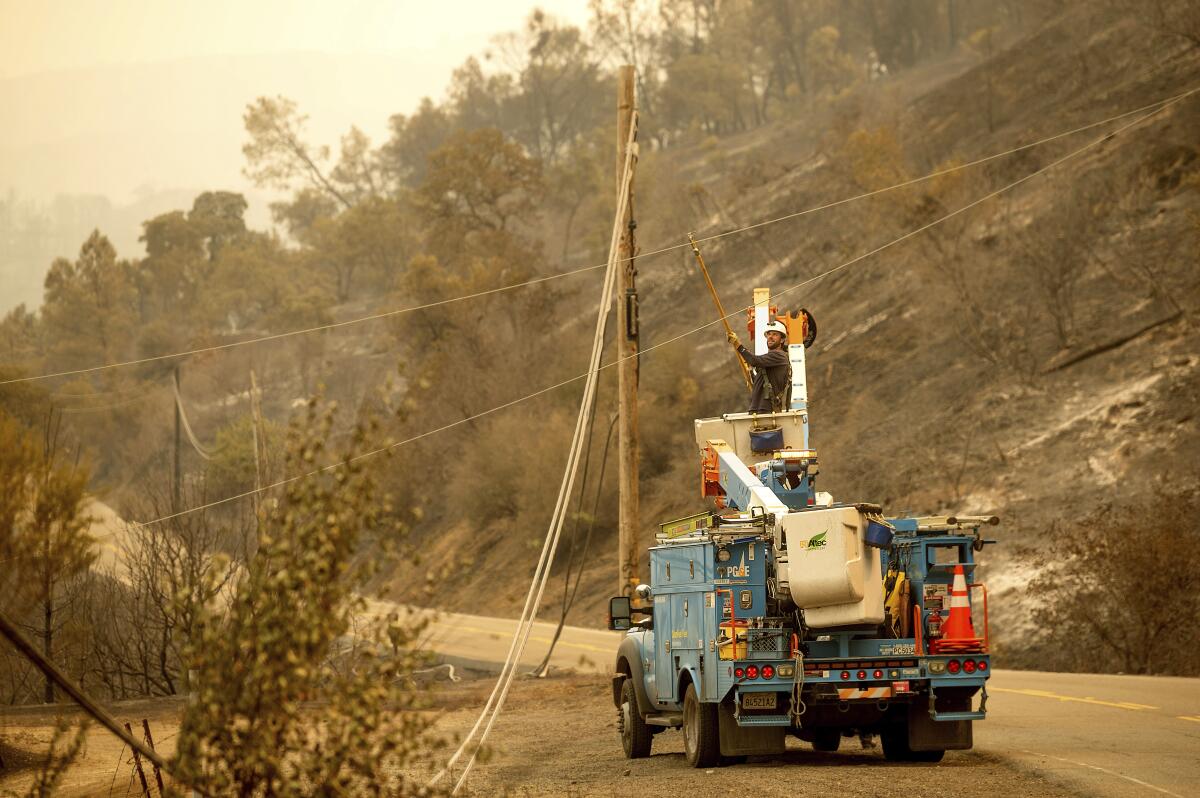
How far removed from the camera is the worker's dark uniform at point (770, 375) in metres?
15.1

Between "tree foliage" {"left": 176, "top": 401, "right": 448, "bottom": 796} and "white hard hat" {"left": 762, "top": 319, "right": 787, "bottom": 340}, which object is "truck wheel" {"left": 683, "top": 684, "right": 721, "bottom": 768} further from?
"tree foliage" {"left": 176, "top": 401, "right": 448, "bottom": 796}

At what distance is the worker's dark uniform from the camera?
15.1m

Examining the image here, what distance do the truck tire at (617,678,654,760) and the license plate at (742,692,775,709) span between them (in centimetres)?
269

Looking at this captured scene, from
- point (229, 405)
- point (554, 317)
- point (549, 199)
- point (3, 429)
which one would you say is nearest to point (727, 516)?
point (3, 429)

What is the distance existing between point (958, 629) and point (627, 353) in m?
9.46

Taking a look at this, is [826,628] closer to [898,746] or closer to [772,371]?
[898,746]

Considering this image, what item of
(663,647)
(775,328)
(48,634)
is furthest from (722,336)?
(663,647)

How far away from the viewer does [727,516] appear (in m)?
13.3

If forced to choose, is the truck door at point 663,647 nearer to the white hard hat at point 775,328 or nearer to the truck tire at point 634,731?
the truck tire at point 634,731

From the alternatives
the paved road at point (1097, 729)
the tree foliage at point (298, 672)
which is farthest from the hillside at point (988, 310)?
the tree foliage at point (298, 672)

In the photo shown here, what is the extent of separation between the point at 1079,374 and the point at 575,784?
88.6 feet

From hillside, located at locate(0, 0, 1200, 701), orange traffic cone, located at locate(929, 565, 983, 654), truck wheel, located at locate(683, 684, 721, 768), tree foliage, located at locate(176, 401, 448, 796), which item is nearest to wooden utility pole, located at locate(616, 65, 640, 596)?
hillside, located at locate(0, 0, 1200, 701)

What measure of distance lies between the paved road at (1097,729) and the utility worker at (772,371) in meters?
3.37

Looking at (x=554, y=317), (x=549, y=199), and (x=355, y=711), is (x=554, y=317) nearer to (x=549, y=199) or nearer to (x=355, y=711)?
(x=549, y=199)
